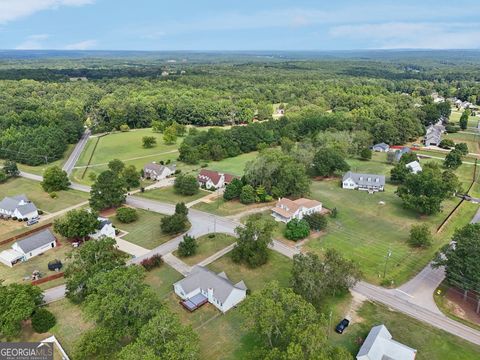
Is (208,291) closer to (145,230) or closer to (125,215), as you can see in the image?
(145,230)

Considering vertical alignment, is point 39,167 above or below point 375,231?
below

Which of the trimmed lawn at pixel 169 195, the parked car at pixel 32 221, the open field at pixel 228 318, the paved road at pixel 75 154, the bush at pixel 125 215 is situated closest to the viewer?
the open field at pixel 228 318

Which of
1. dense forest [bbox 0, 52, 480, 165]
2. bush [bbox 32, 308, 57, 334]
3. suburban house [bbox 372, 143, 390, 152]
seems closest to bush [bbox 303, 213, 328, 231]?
bush [bbox 32, 308, 57, 334]

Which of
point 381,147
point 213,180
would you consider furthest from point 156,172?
point 381,147

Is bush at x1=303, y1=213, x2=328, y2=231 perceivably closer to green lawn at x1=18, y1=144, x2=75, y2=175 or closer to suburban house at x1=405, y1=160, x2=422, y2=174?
suburban house at x1=405, y1=160, x2=422, y2=174

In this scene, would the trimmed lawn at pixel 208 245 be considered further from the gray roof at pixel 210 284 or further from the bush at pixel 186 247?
the gray roof at pixel 210 284

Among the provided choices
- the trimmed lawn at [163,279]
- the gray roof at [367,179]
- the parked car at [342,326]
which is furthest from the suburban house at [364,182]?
the trimmed lawn at [163,279]

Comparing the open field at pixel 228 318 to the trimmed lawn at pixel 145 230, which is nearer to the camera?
the open field at pixel 228 318
